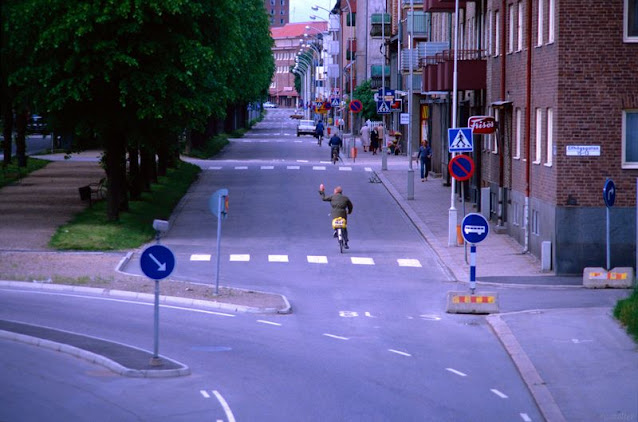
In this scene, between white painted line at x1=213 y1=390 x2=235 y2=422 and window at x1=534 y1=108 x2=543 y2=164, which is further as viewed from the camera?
window at x1=534 y1=108 x2=543 y2=164

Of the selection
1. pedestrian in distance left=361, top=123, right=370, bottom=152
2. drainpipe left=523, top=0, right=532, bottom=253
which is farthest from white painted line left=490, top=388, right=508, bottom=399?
pedestrian in distance left=361, top=123, right=370, bottom=152

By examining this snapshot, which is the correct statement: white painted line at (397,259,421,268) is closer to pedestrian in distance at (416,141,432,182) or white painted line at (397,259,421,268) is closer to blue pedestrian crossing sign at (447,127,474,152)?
blue pedestrian crossing sign at (447,127,474,152)

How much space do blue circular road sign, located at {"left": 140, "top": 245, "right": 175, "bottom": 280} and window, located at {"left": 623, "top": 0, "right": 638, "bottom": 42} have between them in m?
15.2

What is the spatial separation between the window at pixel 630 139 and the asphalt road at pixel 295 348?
16.1 feet

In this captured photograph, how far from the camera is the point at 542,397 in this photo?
14641 millimetres

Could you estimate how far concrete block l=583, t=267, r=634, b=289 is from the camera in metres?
25.8

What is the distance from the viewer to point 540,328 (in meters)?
20.3

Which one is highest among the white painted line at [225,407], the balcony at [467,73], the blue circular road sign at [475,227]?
the balcony at [467,73]

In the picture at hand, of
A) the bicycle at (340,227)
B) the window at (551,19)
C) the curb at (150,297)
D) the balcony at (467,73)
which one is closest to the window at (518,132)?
the window at (551,19)

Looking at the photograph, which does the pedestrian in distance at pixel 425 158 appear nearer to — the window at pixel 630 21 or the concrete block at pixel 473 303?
the window at pixel 630 21

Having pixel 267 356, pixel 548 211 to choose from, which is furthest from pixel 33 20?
pixel 267 356

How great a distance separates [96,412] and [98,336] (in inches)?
212

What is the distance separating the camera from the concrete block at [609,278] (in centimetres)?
2578

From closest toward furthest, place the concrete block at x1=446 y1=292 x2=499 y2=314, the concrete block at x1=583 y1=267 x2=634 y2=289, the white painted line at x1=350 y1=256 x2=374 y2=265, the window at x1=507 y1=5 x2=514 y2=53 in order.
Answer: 1. the concrete block at x1=446 y1=292 x2=499 y2=314
2. the concrete block at x1=583 y1=267 x2=634 y2=289
3. the white painted line at x1=350 y1=256 x2=374 y2=265
4. the window at x1=507 y1=5 x2=514 y2=53
